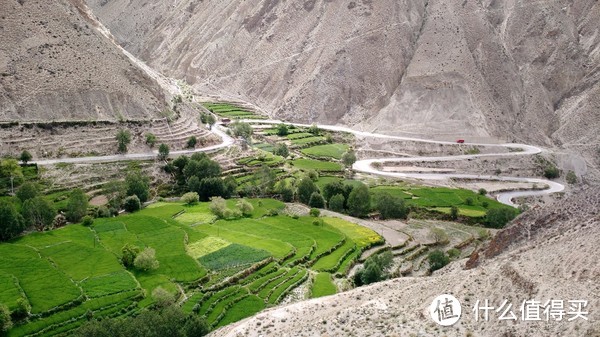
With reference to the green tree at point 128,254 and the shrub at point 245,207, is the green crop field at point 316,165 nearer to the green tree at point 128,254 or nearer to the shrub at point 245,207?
the shrub at point 245,207

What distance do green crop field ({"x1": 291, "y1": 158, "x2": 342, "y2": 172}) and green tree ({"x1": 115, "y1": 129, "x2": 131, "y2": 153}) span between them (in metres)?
24.9

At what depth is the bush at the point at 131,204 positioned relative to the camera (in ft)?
195

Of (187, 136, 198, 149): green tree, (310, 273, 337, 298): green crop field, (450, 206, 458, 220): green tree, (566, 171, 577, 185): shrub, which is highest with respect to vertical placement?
(566, 171, 577, 185): shrub

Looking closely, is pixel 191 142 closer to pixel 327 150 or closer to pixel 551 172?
pixel 327 150

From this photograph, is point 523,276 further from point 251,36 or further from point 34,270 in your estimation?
point 251,36

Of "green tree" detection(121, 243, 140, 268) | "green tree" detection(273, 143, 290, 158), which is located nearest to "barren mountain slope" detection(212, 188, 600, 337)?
"green tree" detection(121, 243, 140, 268)

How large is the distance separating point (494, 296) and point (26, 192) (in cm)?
4879

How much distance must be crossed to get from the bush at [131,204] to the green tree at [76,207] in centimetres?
550

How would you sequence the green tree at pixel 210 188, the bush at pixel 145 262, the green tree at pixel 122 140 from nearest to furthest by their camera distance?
the bush at pixel 145 262, the green tree at pixel 210 188, the green tree at pixel 122 140

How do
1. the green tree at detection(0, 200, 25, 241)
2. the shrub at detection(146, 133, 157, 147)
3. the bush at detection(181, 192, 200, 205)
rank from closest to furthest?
the green tree at detection(0, 200, 25, 241)
the bush at detection(181, 192, 200, 205)
the shrub at detection(146, 133, 157, 147)

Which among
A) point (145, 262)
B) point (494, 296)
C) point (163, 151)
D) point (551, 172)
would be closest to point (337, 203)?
point (163, 151)

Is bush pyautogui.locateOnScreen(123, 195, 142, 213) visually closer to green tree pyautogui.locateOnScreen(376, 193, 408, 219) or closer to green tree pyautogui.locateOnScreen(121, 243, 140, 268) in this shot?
green tree pyautogui.locateOnScreen(121, 243, 140, 268)

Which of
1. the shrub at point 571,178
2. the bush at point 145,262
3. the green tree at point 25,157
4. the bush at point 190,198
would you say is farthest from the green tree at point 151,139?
the shrub at point 571,178

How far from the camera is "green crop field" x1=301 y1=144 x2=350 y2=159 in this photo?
91794 millimetres
